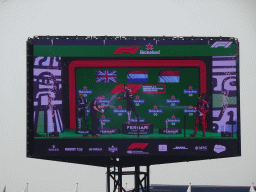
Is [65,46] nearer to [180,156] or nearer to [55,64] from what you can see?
[55,64]

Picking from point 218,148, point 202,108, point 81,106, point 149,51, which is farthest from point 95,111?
point 218,148

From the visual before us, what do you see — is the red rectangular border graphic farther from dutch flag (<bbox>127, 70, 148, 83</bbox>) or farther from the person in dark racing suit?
the person in dark racing suit

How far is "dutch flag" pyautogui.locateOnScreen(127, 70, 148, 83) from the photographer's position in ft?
18.8

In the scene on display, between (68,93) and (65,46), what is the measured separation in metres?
0.77

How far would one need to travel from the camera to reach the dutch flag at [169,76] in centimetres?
570

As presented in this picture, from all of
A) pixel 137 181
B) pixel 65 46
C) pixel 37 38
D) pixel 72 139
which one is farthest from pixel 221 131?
pixel 37 38

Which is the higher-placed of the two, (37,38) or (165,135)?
(37,38)

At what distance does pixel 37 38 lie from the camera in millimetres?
5672

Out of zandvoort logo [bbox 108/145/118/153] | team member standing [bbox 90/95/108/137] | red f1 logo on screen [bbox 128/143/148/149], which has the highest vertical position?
team member standing [bbox 90/95/108/137]
